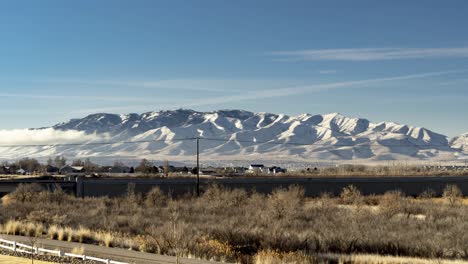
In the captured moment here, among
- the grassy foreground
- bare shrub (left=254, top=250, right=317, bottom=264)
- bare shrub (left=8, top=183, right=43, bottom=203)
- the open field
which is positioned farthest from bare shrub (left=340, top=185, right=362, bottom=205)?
the open field

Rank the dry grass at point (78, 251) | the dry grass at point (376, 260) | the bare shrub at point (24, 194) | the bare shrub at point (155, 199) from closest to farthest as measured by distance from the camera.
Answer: the dry grass at point (78, 251)
the dry grass at point (376, 260)
the bare shrub at point (155, 199)
the bare shrub at point (24, 194)

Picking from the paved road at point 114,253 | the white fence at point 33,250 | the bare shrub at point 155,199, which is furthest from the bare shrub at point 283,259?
the bare shrub at point 155,199

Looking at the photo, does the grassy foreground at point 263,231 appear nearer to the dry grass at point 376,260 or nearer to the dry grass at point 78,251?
the dry grass at point 376,260

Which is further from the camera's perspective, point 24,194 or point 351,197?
point 351,197

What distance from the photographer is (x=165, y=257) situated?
89.3 ft

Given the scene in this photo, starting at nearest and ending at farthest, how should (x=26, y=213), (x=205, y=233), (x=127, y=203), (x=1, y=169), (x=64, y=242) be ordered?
(x=64, y=242), (x=205, y=233), (x=26, y=213), (x=127, y=203), (x=1, y=169)

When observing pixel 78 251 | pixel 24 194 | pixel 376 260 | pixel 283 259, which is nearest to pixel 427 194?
pixel 24 194

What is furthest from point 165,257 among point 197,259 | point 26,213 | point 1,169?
point 1,169

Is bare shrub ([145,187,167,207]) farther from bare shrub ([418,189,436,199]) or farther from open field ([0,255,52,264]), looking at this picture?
open field ([0,255,52,264])

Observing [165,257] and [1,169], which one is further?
[1,169]

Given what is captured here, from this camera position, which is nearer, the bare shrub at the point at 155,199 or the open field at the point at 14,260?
the open field at the point at 14,260

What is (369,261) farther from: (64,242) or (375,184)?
(375,184)

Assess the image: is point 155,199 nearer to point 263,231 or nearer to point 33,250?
point 263,231

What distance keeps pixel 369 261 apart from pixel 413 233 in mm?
9494
